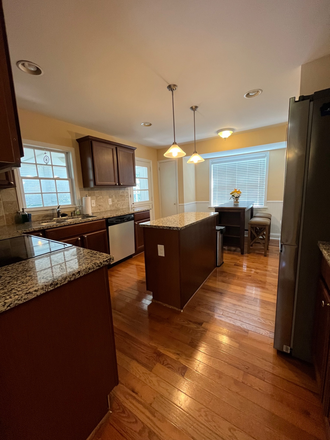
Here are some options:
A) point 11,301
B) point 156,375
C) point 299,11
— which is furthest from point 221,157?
point 11,301

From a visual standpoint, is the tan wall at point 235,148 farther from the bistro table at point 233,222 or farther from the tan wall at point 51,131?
the tan wall at point 51,131

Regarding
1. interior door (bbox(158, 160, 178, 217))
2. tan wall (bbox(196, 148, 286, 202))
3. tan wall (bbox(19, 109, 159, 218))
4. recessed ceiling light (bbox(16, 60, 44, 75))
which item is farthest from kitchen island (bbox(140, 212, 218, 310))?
tan wall (bbox(196, 148, 286, 202))

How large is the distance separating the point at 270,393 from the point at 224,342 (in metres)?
0.43

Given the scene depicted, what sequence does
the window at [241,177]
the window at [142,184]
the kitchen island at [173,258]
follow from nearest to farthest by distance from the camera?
the kitchen island at [173,258]
the window at [142,184]
the window at [241,177]

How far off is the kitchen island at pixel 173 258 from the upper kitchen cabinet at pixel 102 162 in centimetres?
169

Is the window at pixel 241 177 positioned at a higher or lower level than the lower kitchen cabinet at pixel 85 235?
higher

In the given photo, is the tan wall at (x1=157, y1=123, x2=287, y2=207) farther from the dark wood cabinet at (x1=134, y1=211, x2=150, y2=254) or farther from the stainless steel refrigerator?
the stainless steel refrigerator

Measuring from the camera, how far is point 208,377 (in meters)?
1.28

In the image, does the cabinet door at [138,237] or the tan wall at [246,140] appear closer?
the tan wall at [246,140]

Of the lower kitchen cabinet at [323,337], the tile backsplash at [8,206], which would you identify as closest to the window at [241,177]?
the lower kitchen cabinet at [323,337]

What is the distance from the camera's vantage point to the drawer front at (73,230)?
7.54 feet

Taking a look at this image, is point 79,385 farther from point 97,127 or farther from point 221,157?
point 221,157

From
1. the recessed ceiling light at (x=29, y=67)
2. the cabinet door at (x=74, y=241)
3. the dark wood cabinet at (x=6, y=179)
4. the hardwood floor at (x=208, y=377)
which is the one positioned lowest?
the hardwood floor at (x=208, y=377)

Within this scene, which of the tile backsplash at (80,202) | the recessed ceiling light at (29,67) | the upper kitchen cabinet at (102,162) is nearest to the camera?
the recessed ceiling light at (29,67)
